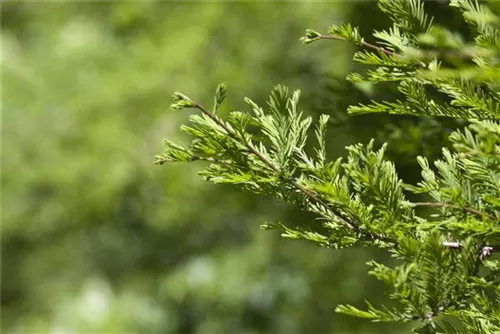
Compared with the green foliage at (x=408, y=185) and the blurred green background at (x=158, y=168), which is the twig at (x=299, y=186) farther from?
the blurred green background at (x=158, y=168)

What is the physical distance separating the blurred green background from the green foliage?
0.88m

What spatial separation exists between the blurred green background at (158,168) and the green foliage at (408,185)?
88 centimetres

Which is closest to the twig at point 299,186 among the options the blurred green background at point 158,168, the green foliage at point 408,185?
the green foliage at point 408,185

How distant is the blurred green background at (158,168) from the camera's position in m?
1.93

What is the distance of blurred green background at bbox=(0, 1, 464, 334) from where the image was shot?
75.8 inches

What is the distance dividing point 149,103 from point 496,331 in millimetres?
1675

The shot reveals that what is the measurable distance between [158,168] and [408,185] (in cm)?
166

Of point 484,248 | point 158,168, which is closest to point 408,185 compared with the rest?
point 484,248

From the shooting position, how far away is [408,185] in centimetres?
55

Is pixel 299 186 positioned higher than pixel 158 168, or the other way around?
pixel 158 168

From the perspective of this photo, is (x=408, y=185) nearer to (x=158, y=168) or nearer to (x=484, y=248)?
(x=484, y=248)

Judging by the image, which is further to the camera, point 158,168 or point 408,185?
point 158,168

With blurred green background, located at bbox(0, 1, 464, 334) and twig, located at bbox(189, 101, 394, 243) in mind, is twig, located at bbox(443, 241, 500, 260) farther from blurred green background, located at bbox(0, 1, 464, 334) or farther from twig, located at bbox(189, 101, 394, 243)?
blurred green background, located at bbox(0, 1, 464, 334)

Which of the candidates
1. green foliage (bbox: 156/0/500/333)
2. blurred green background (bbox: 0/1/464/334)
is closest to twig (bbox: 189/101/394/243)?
green foliage (bbox: 156/0/500/333)
